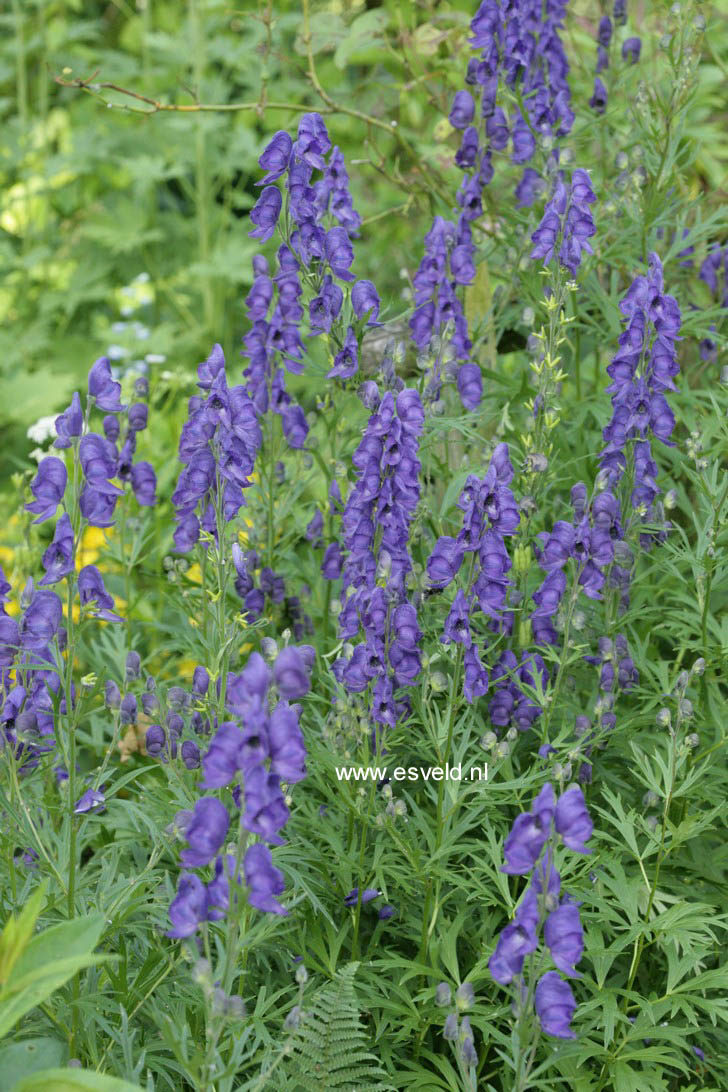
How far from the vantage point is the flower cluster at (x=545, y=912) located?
6.40ft

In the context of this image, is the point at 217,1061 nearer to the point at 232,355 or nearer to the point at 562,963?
the point at 562,963

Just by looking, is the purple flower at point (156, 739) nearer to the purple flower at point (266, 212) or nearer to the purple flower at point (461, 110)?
the purple flower at point (266, 212)

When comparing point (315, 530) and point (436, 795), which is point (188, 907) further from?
point (315, 530)

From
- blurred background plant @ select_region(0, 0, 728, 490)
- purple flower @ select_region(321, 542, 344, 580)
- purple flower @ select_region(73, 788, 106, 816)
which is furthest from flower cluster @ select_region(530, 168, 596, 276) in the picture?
blurred background plant @ select_region(0, 0, 728, 490)

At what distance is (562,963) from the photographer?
2.05 metres

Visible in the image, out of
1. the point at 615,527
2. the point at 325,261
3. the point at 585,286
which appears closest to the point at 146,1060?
the point at 615,527

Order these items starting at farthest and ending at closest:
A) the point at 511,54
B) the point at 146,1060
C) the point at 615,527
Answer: the point at 511,54, the point at 615,527, the point at 146,1060

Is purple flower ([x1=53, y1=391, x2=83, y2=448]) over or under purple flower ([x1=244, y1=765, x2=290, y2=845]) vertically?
over

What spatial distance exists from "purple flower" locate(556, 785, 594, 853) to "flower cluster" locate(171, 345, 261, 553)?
106 cm

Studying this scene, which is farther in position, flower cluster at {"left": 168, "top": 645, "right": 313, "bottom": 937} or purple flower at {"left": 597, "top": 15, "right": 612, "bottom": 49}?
purple flower at {"left": 597, "top": 15, "right": 612, "bottom": 49}

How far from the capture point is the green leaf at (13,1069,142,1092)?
1.95 m

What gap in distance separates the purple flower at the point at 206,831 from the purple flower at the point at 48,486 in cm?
89

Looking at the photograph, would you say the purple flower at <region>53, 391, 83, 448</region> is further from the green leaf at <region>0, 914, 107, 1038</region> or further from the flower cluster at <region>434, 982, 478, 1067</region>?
the flower cluster at <region>434, 982, 478, 1067</region>

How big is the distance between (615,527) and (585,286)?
1177 mm
